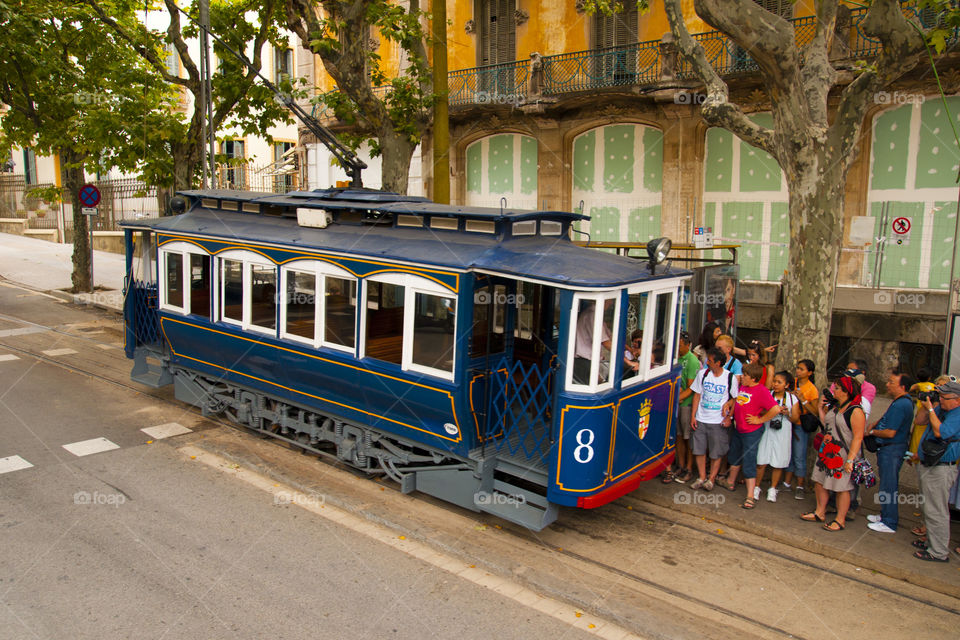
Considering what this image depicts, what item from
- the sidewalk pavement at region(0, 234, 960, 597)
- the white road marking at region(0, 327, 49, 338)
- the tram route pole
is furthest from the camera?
the white road marking at region(0, 327, 49, 338)

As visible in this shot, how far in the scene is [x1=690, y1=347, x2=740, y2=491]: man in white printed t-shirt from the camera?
833 cm

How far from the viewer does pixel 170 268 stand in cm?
1091

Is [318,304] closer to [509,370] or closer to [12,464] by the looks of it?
[509,370]

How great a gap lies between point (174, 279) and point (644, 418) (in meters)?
7.22

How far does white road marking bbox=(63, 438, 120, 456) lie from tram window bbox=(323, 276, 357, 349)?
11.7 feet

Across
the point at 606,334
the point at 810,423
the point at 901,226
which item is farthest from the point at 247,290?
the point at 901,226
